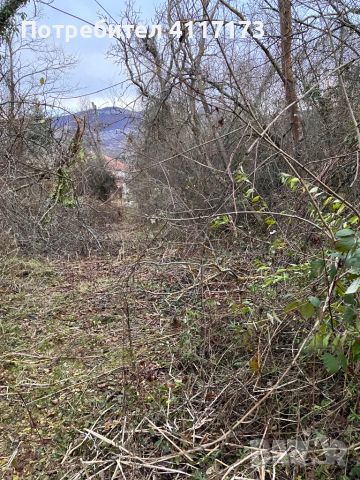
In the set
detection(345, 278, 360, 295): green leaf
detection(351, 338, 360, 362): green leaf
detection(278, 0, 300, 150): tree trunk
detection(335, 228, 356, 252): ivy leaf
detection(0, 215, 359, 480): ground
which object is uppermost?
detection(278, 0, 300, 150): tree trunk

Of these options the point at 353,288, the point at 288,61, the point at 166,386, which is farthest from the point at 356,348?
the point at 288,61

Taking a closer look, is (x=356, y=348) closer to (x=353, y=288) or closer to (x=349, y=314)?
(x=349, y=314)

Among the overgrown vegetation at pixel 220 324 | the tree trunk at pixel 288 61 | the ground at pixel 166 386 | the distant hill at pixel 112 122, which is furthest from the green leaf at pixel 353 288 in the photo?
the distant hill at pixel 112 122

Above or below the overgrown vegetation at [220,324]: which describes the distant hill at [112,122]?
above

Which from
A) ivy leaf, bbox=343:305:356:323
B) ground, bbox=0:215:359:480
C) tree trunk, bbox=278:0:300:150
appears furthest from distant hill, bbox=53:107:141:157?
ivy leaf, bbox=343:305:356:323

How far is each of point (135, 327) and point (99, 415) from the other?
1166 mm

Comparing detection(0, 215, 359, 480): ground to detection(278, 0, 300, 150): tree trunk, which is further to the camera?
detection(278, 0, 300, 150): tree trunk

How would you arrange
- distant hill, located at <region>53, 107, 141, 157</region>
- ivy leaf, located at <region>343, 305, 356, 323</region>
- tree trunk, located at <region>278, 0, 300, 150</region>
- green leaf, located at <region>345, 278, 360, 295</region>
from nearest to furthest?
green leaf, located at <region>345, 278, 360, 295</region> < ivy leaf, located at <region>343, 305, 356, 323</region> < tree trunk, located at <region>278, 0, 300, 150</region> < distant hill, located at <region>53, 107, 141, 157</region>

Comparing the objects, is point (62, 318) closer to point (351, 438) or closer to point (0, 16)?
point (351, 438)

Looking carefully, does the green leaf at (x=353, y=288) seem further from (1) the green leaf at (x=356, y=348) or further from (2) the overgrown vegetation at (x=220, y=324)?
(1) the green leaf at (x=356, y=348)

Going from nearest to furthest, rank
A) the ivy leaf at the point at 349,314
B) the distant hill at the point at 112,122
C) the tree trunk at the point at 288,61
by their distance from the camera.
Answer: the ivy leaf at the point at 349,314
the tree trunk at the point at 288,61
the distant hill at the point at 112,122

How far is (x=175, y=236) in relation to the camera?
19.7 ft

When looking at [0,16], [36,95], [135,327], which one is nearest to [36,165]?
[36,95]

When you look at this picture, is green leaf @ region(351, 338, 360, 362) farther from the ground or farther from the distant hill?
the distant hill
